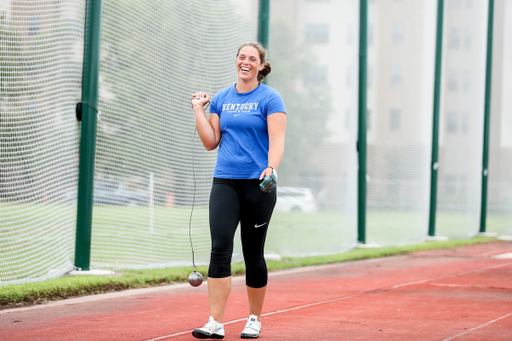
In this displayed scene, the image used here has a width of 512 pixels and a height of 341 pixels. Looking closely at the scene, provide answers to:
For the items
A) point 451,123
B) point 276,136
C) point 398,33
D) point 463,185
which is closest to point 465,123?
point 451,123

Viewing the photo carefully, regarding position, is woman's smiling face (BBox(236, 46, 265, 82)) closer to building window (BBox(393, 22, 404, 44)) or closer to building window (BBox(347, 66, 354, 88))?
building window (BBox(347, 66, 354, 88))

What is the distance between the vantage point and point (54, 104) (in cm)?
705

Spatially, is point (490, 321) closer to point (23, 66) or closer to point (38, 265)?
point (38, 265)

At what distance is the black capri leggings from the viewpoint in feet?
14.1

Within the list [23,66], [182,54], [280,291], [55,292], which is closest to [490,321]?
[280,291]

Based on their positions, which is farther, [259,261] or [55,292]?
[55,292]

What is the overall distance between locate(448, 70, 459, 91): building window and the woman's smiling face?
1392cm

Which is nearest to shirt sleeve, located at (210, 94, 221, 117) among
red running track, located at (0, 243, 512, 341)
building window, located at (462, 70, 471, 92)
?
red running track, located at (0, 243, 512, 341)

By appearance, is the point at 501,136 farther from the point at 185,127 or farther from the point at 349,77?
the point at 185,127

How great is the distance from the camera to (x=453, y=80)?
59.0 ft

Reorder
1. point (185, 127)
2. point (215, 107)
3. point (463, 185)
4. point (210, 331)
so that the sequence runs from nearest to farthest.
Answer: point (210, 331), point (215, 107), point (185, 127), point (463, 185)

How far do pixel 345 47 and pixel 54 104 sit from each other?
708cm

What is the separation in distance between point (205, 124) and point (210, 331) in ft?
4.23

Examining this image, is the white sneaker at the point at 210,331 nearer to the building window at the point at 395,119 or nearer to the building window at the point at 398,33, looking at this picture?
the building window at the point at 395,119
